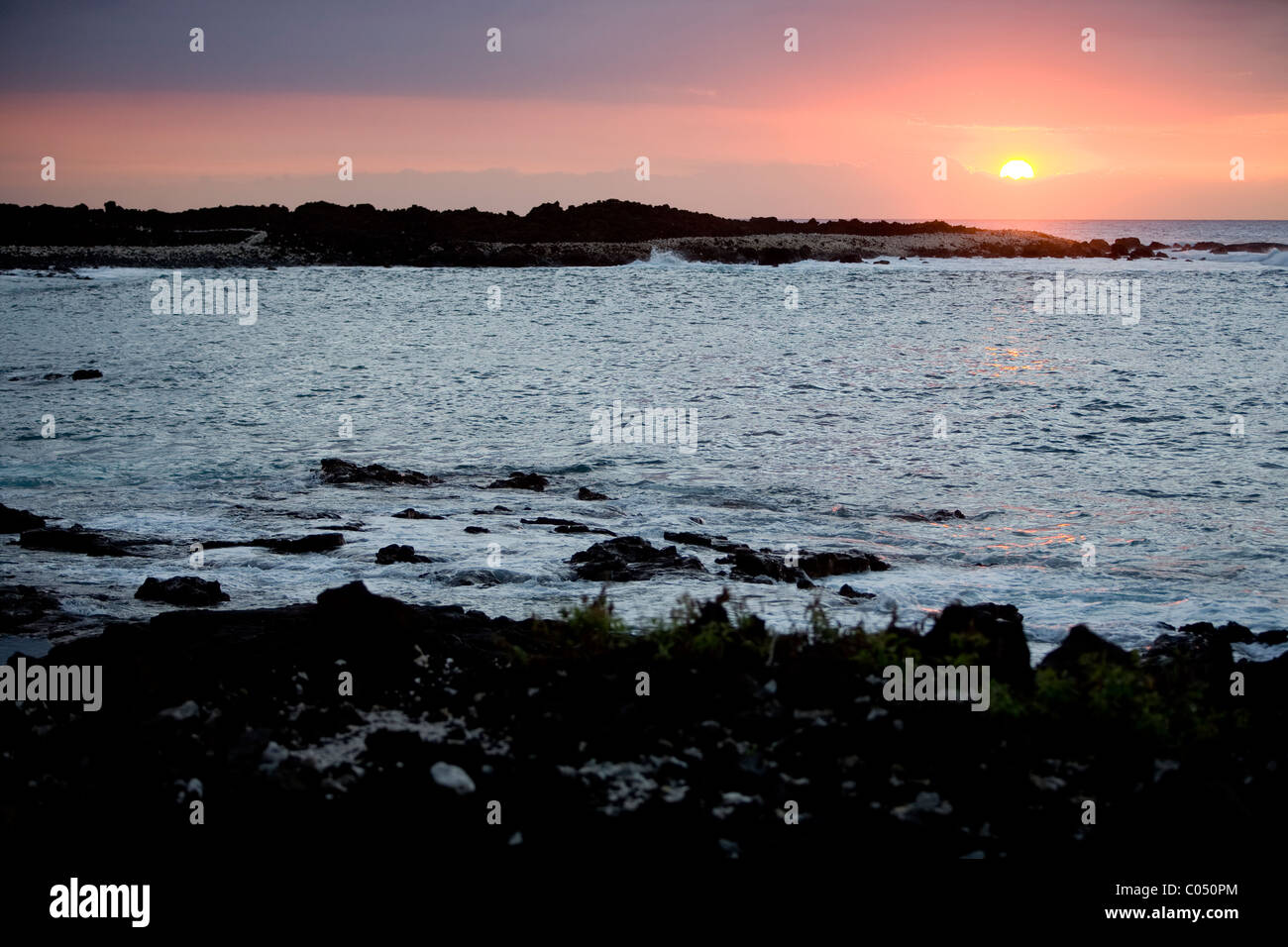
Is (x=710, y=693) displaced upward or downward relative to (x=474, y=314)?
downward

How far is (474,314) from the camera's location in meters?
49.2

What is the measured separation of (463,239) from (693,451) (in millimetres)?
74656

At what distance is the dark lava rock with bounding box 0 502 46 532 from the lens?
44.0ft

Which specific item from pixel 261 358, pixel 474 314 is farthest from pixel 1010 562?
pixel 474 314

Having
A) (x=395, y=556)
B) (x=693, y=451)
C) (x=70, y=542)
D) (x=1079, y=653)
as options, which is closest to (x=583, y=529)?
(x=395, y=556)

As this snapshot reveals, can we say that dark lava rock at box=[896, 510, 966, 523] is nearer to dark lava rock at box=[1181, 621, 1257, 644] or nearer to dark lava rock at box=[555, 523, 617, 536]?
dark lava rock at box=[555, 523, 617, 536]

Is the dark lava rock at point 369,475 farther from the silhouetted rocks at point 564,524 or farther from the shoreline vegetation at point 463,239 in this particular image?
the shoreline vegetation at point 463,239

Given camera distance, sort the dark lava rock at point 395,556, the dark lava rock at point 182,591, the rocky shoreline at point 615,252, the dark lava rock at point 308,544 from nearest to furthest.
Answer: the dark lava rock at point 182,591 → the dark lava rock at point 395,556 → the dark lava rock at point 308,544 → the rocky shoreline at point 615,252

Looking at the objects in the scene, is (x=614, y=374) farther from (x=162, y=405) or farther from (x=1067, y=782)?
(x=1067, y=782)

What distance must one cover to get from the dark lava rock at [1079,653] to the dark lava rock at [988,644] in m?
0.18

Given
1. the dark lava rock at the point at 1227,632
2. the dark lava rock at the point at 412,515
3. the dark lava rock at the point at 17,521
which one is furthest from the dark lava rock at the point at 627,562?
the dark lava rock at the point at 17,521

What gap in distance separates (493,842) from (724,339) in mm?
36714

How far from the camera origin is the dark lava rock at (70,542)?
12.3 metres

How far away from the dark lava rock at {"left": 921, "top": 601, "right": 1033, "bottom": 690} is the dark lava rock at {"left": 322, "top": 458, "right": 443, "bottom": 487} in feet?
38.5
